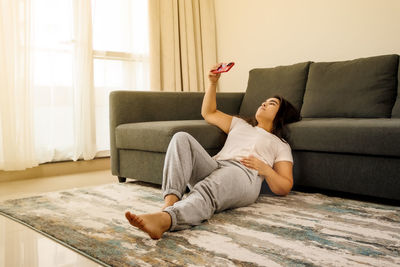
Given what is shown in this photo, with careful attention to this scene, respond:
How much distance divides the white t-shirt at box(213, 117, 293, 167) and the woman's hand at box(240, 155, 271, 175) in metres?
0.07

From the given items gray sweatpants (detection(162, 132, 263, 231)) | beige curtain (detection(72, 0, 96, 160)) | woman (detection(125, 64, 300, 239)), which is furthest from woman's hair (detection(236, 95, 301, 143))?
beige curtain (detection(72, 0, 96, 160))

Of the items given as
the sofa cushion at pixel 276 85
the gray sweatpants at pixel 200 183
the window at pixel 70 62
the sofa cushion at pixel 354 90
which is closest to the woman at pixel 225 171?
the gray sweatpants at pixel 200 183

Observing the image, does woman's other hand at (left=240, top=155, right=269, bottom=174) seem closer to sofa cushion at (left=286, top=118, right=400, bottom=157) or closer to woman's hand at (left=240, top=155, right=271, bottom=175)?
woman's hand at (left=240, top=155, right=271, bottom=175)

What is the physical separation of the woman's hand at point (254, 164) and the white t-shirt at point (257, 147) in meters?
0.07

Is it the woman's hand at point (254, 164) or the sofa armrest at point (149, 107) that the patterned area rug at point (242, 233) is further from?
the sofa armrest at point (149, 107)

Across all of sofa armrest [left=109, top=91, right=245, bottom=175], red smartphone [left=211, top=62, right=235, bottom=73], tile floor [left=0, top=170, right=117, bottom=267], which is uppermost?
red smartphone [left=211, top=62, right=235, bottom=73]

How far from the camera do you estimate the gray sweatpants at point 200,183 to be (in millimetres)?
1607

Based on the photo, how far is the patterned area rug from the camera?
1.31 m

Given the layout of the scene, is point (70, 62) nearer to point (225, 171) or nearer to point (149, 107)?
point (149, 107)

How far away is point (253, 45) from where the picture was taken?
4.02 meters

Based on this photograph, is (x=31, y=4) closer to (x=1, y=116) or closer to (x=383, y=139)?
(x=1, y=116)

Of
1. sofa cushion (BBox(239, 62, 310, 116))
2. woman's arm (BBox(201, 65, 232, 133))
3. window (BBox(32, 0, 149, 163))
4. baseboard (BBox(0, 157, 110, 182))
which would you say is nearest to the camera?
woman's arm (BBox(201, 65, 232, 133))

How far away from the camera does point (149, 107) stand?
298 centimetres

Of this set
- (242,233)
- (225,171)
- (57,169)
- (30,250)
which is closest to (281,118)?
(225,171)
